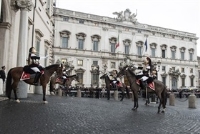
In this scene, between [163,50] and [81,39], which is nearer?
[81,39]

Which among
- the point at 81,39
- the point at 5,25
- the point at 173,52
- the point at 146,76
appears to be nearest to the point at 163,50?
the point at 173,52

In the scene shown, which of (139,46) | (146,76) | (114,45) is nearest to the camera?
(146,76)

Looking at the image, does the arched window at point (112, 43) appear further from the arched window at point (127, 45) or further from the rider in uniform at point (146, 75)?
the rider in uniform at point (146, 75)

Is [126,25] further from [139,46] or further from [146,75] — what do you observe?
[146,75]

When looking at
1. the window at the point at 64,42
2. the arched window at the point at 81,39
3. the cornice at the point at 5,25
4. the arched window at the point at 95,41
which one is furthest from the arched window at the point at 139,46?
the cornice at the point at 5,25

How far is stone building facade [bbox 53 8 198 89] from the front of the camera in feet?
138

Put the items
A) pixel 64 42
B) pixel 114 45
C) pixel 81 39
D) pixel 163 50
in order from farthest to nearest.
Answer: pixel 163 50, pixel 114 45, pixel 81 39, pixel 64 42

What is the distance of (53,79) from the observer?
17.6 m

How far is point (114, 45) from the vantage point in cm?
4691

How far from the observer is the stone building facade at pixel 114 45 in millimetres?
42031

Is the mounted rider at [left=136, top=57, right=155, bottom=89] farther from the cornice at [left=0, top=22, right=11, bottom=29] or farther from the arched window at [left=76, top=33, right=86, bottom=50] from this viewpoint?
the arched window at [left=76, top=33, right=86, bottom=50]

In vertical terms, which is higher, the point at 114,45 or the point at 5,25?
the point at 114,45

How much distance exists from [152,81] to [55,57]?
32.2m

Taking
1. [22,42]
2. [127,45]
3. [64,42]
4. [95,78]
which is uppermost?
[127,45]
